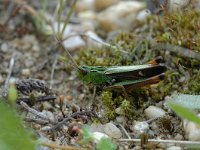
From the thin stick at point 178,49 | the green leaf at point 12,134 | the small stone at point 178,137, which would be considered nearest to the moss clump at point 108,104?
the small stone at point 178,137

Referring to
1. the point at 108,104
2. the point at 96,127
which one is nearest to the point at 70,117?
the point at 96,127

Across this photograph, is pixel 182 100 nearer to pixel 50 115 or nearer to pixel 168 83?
pixel 168 83

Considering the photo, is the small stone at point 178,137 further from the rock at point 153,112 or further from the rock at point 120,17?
the rock at point 120,17

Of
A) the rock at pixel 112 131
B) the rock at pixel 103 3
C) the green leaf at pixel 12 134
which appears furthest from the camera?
the rock at pixel 103 3

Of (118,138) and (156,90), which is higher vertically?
(156,90)

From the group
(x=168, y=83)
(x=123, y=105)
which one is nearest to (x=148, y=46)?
(x=168, y=83)

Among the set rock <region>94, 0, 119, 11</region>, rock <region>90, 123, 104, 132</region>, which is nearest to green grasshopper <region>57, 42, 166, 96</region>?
rock <region>90, 123, 104, 132</region>

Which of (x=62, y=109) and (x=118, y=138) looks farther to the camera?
(x=62, y=109)
